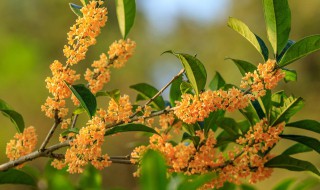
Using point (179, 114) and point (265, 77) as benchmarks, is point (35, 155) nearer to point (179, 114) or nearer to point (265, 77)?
point (179, 114)

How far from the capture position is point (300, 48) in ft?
4.90

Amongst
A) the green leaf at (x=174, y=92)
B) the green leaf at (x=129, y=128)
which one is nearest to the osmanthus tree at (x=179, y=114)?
the green leaf at (x=129, y=128)

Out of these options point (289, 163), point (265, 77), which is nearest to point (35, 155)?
point (265, 77)

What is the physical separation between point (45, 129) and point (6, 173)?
39.7 ft

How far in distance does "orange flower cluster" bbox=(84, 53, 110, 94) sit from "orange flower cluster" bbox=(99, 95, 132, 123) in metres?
0.14

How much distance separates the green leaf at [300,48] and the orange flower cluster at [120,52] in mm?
505

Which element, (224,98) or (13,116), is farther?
(13,116)

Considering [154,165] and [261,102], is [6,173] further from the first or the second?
[154,165]

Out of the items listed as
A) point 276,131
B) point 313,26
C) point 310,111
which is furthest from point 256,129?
point 313,26

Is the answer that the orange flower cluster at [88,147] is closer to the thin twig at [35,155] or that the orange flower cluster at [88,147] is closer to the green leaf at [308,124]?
the thin twig at [35,155]

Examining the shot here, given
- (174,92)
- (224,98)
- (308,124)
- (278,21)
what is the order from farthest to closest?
(174,92), (308,124), (278,21), (224,98)

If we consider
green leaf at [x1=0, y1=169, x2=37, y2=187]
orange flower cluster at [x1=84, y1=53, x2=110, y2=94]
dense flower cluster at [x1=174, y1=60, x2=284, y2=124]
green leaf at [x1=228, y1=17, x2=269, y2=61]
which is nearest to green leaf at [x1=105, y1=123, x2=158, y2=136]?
dense flower cluster at [x1=174, y1=60, x2=284, y2=124]

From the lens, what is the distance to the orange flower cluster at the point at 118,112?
1.48m

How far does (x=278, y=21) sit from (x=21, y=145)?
0.91 meters
